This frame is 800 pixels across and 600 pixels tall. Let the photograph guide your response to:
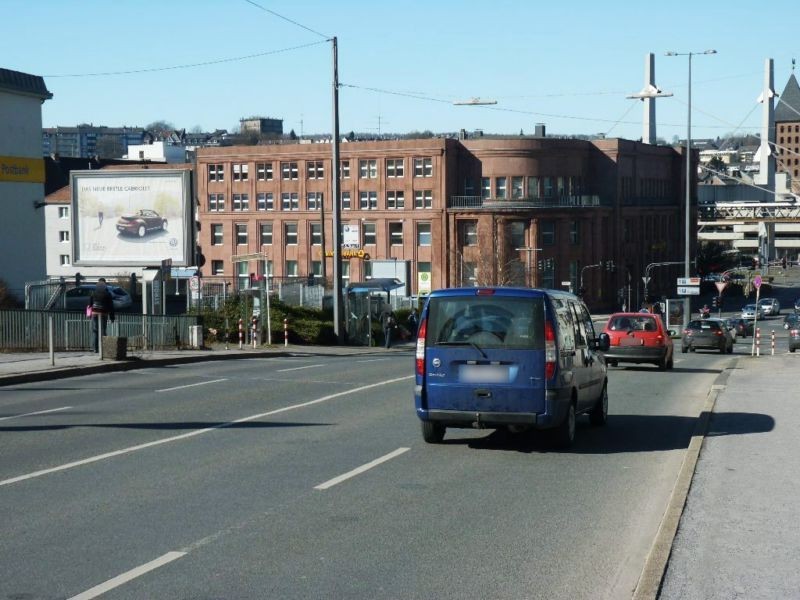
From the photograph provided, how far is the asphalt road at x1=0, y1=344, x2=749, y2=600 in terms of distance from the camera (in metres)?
7.84

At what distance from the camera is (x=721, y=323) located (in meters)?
47.8

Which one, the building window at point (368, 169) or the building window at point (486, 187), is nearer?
the building window at point (486, 187)

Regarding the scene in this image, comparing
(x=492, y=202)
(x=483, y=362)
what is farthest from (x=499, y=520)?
(x=492, y=202)

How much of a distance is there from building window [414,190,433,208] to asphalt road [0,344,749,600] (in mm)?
76745

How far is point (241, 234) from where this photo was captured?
10200 cm

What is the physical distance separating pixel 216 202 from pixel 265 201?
4912 millimetres

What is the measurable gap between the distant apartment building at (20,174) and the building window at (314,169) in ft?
153

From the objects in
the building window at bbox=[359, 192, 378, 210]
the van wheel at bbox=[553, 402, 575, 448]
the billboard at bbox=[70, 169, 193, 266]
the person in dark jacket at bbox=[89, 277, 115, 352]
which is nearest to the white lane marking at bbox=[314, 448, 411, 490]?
the van wheel at bbox=[553, 402, 575, 448]

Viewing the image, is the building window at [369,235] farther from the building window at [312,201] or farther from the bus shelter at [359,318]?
the bus shelter at [359,318]

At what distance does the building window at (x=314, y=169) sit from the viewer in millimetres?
97750

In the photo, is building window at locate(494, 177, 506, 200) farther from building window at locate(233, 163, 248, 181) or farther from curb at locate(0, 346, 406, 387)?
curb at locate(0, 346, 406, 387)

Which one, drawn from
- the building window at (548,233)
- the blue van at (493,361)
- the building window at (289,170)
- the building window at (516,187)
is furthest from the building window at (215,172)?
the blue van at (493,361)

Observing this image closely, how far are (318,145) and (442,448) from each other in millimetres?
84954

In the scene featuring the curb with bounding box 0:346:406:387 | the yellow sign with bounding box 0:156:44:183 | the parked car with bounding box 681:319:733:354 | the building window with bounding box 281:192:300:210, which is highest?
the building window with bounding box 281:192:300:210
